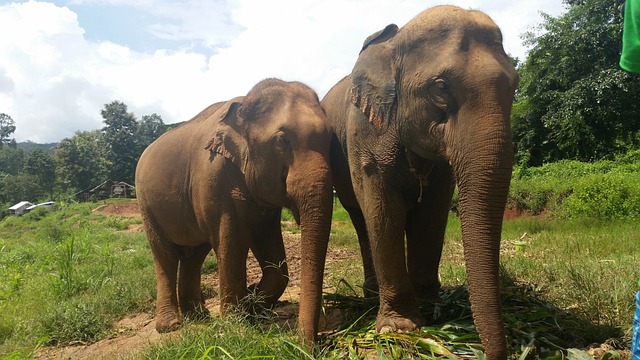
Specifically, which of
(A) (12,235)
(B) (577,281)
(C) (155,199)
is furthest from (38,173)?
(B) (577,281)

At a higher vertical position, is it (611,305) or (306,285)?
Result: (306,285)

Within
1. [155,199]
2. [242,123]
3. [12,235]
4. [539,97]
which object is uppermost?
[539,97]

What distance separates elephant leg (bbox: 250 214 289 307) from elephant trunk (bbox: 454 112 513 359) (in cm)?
241

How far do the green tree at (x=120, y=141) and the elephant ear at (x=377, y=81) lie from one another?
161 feet

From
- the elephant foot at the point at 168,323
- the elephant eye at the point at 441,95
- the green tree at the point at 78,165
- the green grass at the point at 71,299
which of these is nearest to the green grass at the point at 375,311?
the green grass at the point at 71,299

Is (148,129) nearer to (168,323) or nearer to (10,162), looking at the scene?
(10,162)

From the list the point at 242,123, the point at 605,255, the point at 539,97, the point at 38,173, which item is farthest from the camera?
the point at 38,173

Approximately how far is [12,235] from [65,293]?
72.1 ft

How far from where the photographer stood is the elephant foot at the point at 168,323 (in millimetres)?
5086

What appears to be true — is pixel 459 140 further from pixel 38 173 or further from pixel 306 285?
pixel 38 173

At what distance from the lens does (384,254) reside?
135 inches

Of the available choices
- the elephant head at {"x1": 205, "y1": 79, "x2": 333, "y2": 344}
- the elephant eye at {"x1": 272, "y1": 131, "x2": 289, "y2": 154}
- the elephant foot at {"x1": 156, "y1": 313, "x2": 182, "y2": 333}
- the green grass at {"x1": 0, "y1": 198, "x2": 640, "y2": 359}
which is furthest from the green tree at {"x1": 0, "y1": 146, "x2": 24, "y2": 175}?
the elephant eye at {"x1": 272, "y1": 131, "x2": 289, "y2": 154}

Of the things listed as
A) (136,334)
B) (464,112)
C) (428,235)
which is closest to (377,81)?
(464,112)

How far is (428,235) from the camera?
3916 mm
